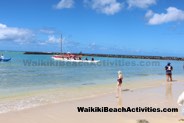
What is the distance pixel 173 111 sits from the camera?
12.0 m

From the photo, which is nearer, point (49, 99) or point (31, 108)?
point (31, 108)

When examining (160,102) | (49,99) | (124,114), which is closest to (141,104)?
(160,102)

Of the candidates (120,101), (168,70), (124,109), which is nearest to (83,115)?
(124,109)

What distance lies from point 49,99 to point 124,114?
17.4ft

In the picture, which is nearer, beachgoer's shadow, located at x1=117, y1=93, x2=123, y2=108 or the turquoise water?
beachgoer's shadow, located at x1=117, y1=93, x2=123, y2=108

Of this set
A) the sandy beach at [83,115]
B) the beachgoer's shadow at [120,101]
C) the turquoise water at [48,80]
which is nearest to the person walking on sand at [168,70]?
the turquoise water at [48,80]

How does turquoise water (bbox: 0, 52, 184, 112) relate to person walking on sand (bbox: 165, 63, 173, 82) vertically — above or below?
below

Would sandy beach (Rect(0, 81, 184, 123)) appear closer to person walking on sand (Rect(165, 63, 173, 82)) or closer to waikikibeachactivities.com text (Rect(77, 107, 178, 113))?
waikikibeachactivities.com text (Rect(77, 107, 178, 113))

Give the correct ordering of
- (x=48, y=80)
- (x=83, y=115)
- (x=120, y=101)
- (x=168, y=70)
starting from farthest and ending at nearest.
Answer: (x=48, y=80), (x=168, y=70), (x=120, y=101), (x=83, y=115)

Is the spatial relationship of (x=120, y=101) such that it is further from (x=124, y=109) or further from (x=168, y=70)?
(x=168, y=70)

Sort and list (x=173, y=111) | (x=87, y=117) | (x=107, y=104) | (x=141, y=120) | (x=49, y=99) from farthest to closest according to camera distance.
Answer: (x=49, y=99) < (x=107, y=104) < (x=173, y=111) < (x=87, y=117) < (x=141, y=120)

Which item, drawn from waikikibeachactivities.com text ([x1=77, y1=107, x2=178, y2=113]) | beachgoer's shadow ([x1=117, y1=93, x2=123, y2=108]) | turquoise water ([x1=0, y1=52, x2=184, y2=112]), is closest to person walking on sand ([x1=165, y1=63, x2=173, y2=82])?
turquoise water ([x1=0, y1=52, x2=184, y2=112])

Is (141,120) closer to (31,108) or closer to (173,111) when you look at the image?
(173,111)

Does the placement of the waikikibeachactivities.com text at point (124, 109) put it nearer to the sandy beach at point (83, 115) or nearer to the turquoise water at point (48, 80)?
the sandy beach at point (83, 115)
